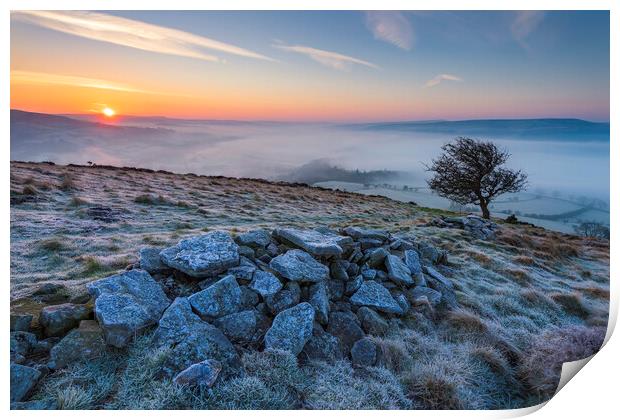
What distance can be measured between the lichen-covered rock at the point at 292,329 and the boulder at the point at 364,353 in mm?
698

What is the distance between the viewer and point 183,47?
782cm

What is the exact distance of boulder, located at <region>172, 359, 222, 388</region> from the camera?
13.8ft

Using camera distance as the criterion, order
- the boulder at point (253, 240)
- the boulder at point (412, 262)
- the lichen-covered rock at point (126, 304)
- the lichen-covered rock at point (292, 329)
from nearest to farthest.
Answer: the lichen-covered rock at point (126, 304)
the lichen-covered rock at point (292, 329)
the boulder at point (253, 240)
the boulder at point (412, 262)

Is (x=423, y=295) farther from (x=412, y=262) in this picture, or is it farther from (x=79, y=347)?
(x=79, y=347)

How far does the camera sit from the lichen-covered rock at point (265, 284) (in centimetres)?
563

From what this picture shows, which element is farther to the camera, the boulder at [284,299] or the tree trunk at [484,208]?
the tree trunk at [484,208]

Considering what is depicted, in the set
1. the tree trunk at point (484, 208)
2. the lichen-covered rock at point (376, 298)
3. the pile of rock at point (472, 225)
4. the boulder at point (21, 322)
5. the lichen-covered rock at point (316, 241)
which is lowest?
the tree trunk at point (484, 208)

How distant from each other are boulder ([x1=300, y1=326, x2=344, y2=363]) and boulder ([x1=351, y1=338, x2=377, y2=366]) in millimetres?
203

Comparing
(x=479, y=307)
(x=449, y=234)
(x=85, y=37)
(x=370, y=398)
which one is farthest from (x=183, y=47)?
(x=449, y=234)

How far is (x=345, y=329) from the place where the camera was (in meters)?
5.54

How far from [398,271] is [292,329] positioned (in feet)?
9.75

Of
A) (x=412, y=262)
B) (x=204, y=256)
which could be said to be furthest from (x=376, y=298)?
(x=204, y=256)

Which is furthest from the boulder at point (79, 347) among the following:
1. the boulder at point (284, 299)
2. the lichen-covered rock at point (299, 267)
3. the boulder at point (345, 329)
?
the boulder at point (345, 329)

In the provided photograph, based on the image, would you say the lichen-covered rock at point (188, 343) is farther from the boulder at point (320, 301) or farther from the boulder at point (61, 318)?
the boulder at point (320, 301)
